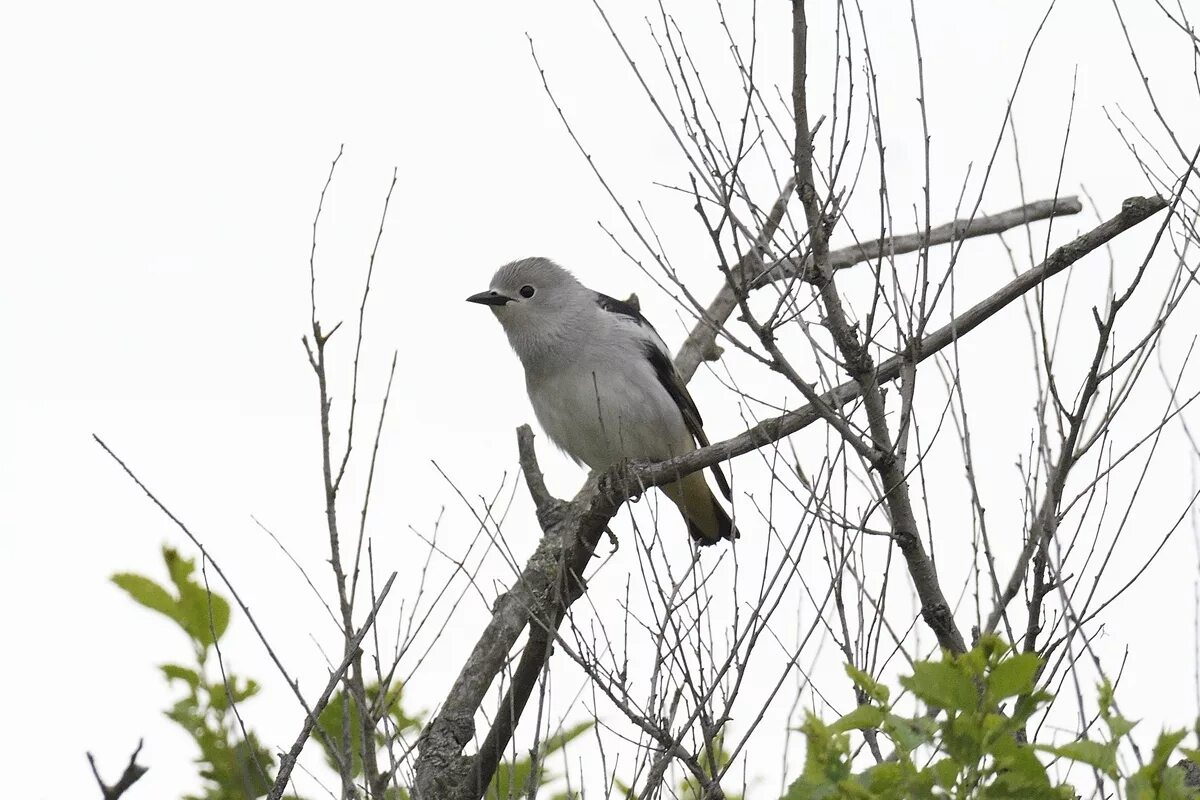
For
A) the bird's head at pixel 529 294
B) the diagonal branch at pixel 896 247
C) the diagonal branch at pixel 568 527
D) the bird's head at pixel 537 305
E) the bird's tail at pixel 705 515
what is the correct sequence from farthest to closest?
the bird's tail at pixel 705 515 < the bird's head at pixel 529 294 < the bird's head at pixel 537 305 < the diagonal branch at pixel 896 247 < the diagonal branch at pixel 568 527

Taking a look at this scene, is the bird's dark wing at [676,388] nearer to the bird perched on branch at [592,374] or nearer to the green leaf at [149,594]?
the bird perched on branch at [592,374]

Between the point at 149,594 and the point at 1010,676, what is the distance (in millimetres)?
4035

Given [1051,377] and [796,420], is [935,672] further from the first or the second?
[796,420]

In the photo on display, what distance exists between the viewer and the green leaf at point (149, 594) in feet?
18.4

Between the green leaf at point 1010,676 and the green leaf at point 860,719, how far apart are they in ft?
0.79

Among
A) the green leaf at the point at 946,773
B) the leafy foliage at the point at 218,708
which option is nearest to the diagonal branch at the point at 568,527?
the leafy foliage at the point at 218,708

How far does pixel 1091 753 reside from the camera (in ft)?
8.70

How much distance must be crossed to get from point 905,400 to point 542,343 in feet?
13.9

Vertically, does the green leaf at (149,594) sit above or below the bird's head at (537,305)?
below

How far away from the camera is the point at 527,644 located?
6059mm

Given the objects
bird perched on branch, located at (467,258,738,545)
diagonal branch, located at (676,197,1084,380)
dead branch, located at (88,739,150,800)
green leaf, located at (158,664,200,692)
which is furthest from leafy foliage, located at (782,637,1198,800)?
bird perched on branch, located at (467,258,738,545)

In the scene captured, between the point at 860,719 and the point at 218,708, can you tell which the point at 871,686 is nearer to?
the point at 860,719

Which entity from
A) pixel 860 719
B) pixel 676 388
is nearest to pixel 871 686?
pixel 860 719

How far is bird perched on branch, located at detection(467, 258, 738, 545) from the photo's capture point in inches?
332
